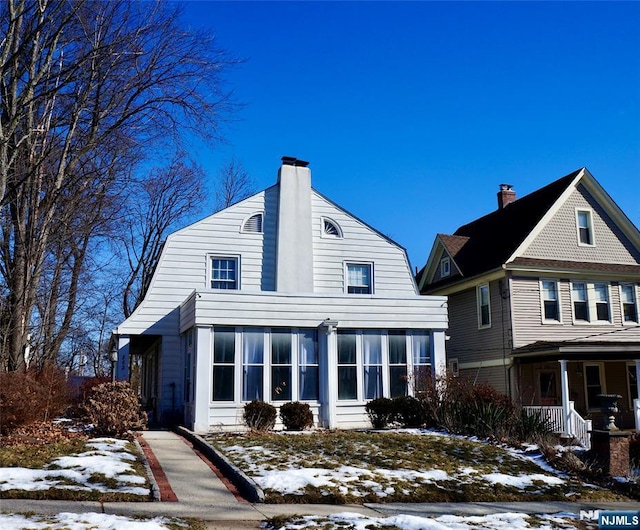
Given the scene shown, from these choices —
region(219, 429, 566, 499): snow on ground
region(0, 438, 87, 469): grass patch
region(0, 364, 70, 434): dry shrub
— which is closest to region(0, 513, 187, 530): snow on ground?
region(219, 429, 566, 499): snow on ground

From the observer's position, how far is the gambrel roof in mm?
24203

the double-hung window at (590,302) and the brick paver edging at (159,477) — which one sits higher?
the double-hung window at (590,302)

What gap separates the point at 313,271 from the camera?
21484 millimetres

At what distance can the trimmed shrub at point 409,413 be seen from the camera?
1744 centimetres

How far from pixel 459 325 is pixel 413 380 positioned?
8.48m

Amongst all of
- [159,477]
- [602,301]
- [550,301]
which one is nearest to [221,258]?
[159,477]

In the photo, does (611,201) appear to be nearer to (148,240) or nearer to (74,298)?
(74,298)

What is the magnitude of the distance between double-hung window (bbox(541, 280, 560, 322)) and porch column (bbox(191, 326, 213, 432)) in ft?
42.3

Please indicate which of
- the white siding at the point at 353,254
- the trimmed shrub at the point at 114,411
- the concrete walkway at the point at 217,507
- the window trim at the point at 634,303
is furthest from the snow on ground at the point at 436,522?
the window trim at the point at 634,303

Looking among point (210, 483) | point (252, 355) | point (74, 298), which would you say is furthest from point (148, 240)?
point (210, 483)

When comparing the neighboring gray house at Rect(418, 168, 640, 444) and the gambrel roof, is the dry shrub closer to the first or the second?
the neighboring gray house at Rect(418, 168, 640, 444)

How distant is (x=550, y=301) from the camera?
2420 cm

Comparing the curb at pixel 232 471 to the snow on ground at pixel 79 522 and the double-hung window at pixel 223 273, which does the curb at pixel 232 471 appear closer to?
the snow on ground at pixel 79 522

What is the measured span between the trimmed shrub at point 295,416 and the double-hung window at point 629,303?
14397 millimetres
